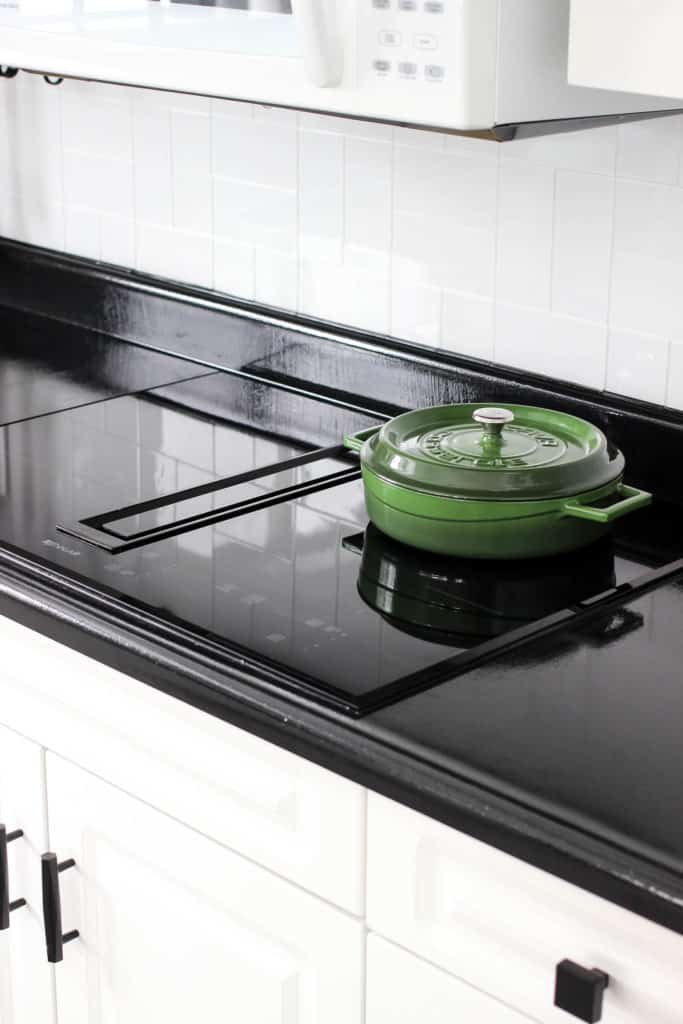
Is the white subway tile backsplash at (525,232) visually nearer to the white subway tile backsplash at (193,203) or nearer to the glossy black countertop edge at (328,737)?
the white subway tile backsplash at (193,203)

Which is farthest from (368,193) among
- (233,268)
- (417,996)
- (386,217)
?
(417,996)

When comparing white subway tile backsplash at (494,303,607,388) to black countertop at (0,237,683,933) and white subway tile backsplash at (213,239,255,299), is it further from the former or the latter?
white subway tile backsplash at (213,239,255,299)

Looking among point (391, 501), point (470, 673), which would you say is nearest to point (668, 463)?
point (391, 501)

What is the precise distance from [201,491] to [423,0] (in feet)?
1.99

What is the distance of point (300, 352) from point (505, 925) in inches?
41.1

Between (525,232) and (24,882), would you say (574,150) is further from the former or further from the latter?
(24,882)

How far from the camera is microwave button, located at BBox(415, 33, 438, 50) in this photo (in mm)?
1247

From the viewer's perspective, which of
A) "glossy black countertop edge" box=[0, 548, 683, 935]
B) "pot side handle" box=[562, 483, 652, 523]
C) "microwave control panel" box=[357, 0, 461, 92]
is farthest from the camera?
"pot side handle" box=[562, 483, 652, 523]

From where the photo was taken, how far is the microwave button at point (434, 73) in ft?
4.09

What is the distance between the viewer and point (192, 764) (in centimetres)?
131

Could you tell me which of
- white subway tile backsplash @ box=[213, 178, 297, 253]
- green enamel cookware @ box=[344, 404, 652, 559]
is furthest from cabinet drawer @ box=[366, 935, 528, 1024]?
white subway tile backsplash @ box=[213, 178, 297, 253]

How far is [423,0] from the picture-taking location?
4.08 ft

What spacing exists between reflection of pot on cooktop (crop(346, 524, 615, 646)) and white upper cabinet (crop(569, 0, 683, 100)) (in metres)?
0.45

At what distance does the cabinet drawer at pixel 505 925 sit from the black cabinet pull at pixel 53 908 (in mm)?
447
